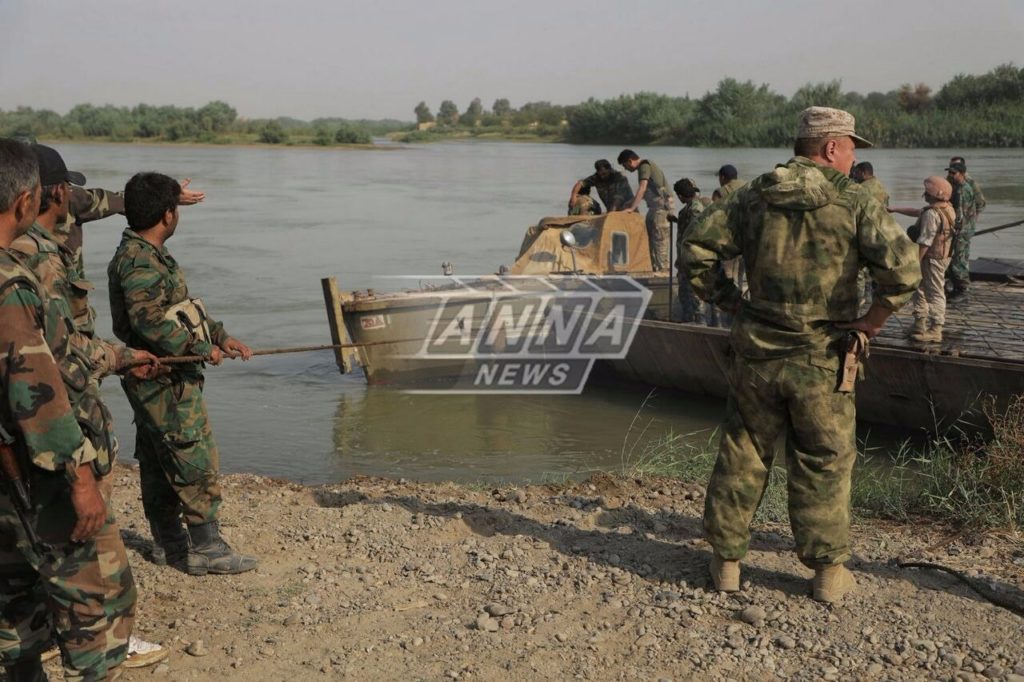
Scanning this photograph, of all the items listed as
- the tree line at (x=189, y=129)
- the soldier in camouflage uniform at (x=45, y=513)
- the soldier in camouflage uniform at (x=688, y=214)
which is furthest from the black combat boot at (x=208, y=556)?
the tree line at (x=189, y=129)

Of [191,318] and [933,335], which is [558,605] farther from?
[933,335]

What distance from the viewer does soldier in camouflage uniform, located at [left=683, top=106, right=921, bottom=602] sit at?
4.16m

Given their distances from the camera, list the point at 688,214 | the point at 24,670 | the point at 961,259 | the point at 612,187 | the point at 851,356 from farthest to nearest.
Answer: the point at 612,187
the point at 961,259
the point at 688,214
the point at 851,356
the point at 24,670

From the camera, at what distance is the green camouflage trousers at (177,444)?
471cm

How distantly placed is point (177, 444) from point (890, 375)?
7117mm

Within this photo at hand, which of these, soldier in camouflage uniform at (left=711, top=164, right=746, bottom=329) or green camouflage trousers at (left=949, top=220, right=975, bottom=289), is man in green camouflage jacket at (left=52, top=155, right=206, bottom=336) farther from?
green camouflage trousers at (left=949, top=220, right=975, bottom=289)

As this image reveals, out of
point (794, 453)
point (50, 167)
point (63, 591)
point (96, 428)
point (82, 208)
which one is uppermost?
point (50, 167)

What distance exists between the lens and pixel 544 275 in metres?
13.0

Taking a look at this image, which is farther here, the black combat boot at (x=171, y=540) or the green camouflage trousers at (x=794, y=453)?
the black combat boot at (x=171, y=540)

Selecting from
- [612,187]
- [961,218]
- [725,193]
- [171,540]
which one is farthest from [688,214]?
[171,540]

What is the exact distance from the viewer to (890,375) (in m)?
9.91

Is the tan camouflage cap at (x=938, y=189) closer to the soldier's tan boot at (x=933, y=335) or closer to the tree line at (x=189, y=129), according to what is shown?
the soldier's tan boot at (x=933, y=335)

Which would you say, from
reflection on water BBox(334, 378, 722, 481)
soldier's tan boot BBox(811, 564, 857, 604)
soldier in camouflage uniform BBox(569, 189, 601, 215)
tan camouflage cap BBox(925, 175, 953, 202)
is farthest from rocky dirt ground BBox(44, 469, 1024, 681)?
soldier in camouflage uniform BBox(569, 189, 601, 215)

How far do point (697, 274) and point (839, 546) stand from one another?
122 cm
